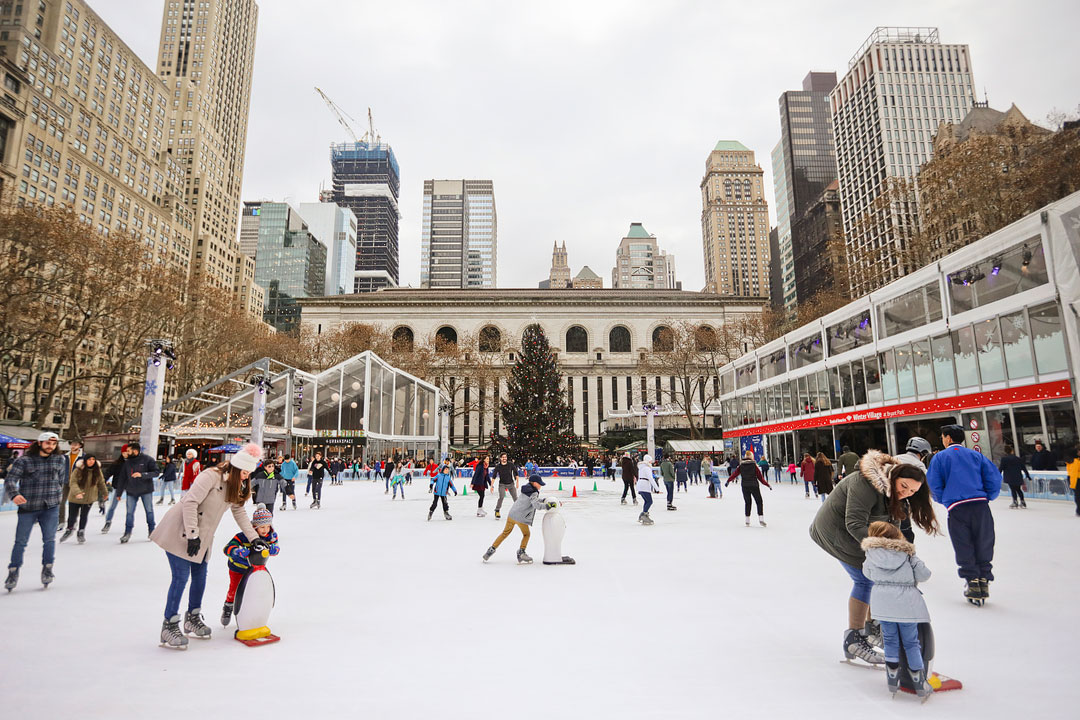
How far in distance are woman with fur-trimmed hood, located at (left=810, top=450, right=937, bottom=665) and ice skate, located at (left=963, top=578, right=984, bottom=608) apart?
2.14 m

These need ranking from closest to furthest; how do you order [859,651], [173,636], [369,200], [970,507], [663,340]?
[859,651] → [173,636] → [970,507] → [663,340] → [369,200]

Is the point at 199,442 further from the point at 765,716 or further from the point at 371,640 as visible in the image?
the point at 765,716

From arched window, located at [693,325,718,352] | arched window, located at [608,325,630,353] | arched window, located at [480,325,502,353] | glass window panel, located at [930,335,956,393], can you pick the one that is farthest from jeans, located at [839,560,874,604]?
arched window, located at [608,325,630,353]

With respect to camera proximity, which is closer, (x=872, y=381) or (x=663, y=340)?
(x=872, y=381)

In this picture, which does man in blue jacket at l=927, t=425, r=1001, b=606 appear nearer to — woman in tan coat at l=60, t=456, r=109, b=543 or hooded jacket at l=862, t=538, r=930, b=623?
hooded jacket at l=862, t=538, r=930, b=623

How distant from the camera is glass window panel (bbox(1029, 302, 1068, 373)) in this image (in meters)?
15.8

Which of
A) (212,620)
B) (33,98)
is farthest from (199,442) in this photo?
(33,98)

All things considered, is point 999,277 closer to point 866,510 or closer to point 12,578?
point 866,510

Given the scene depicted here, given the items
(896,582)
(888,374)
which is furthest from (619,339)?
(896,582)

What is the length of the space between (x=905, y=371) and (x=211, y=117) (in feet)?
390

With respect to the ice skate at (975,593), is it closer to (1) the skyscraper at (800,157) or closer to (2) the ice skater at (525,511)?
(2) the ice skater at (525,511)

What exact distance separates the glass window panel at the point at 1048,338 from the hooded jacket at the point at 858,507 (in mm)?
17458

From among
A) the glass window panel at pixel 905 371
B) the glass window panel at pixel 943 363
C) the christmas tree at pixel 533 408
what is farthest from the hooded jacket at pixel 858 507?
the christmas tree at pixel 533 408

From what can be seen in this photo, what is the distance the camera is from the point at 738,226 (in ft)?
494
